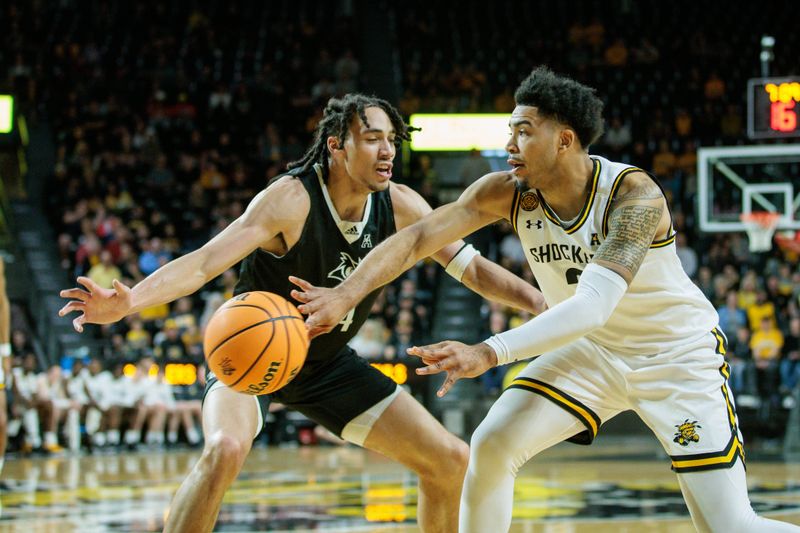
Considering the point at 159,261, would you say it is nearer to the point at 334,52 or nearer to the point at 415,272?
the point at 415,272

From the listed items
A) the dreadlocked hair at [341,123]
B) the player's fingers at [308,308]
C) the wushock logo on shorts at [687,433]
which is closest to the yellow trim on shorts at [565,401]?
the wushock logo on shorts at [687,433]

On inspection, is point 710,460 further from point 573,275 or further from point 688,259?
point 688,259

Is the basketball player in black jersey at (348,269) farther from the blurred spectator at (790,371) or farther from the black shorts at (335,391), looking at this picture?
the blurred spectator at (790,371)

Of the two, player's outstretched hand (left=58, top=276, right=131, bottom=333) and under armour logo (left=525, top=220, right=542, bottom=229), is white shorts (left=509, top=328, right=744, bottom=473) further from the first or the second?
player's outstretched hand (left=58, top=276, right=131, bottom=333)

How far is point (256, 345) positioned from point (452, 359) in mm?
866

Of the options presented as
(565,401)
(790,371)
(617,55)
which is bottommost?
(790,371)

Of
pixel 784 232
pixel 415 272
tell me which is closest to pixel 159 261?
pixel 415 272

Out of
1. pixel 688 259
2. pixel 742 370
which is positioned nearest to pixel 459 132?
pixel 688 259

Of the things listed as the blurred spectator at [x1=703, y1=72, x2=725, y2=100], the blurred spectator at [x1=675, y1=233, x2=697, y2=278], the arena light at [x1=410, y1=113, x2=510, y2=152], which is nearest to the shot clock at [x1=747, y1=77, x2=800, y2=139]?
the blurred spectator at [x1=675, y1=233, x2=697, y2=278]

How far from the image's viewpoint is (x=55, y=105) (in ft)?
67.2

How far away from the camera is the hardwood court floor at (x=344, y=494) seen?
6.91m

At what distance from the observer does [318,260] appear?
5.00 metres

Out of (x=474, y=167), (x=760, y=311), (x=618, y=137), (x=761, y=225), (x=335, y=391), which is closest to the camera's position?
(x=335, y=391)

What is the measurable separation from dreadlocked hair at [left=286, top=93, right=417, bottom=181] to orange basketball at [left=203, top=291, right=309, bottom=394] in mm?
1090
